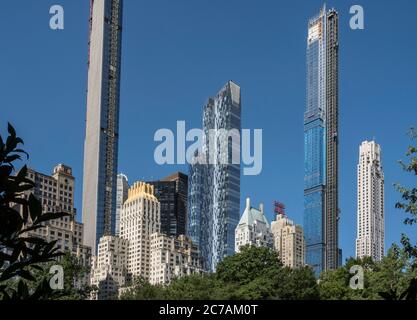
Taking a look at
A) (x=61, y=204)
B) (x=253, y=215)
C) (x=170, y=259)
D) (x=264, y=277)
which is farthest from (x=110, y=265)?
(x=264, y=277)

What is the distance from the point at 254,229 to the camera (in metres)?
164

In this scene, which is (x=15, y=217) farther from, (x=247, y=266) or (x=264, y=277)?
(x=247, y=266)

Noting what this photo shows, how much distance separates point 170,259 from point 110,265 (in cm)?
1073

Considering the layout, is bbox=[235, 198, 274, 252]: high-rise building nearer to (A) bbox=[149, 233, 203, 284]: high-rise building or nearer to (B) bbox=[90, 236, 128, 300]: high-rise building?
(A) bbox=[149, 233, 203, 284]: high-rise building

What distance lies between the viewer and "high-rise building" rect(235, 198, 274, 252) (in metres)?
153

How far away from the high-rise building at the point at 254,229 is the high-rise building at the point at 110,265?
22886 millimetres

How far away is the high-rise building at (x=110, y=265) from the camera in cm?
14400

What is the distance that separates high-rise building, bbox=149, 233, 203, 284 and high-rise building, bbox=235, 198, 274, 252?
10.2 m

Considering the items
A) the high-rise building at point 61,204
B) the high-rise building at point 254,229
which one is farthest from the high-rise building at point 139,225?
the high-rise building at point 61,204

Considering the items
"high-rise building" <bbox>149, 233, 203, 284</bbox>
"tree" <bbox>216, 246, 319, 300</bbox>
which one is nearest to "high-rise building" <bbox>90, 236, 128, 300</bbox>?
"high-rise building" <bbox>149, 233, 203, 284</bbox>
